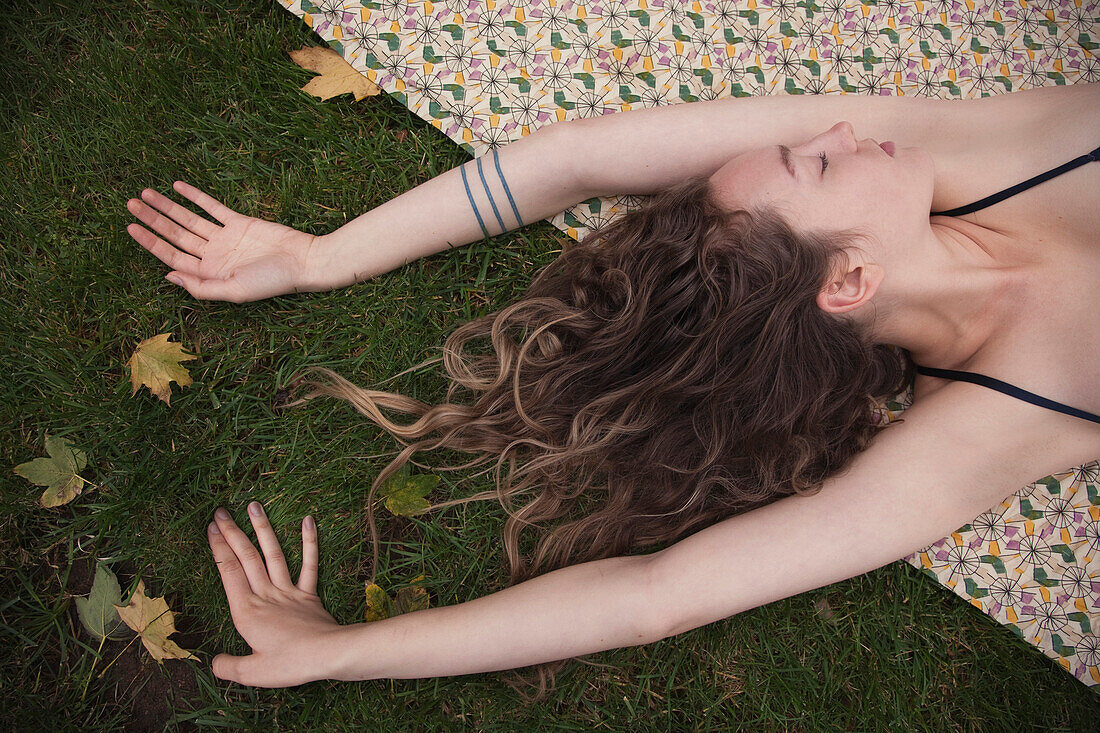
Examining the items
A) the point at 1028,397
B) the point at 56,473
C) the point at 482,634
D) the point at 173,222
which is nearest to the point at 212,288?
the point at 173,222

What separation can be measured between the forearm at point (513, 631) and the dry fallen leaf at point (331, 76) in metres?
2.09

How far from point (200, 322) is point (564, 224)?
1535mm

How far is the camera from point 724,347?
7.73 feet

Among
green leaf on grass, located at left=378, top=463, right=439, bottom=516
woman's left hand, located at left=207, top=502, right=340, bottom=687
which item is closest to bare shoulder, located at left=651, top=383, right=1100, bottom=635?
green leaf on grass, located at left=378, top=463, right=439, bottom=516

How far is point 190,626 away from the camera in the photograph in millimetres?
2760

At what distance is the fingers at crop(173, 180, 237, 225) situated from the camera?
2.82m

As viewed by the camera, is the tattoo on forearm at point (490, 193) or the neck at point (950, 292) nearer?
the neck at point (950, 292)

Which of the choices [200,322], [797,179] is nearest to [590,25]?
[797,179]

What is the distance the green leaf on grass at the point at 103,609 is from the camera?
8.98 ft

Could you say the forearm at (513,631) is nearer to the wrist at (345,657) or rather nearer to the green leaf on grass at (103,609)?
the wrist at (345,657)

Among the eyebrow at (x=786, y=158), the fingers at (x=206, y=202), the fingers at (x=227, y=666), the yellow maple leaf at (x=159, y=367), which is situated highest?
the eyebrow at (x=786, y=158)

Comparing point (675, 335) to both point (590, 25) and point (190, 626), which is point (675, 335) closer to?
point (590, 25)

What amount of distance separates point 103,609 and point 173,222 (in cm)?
154

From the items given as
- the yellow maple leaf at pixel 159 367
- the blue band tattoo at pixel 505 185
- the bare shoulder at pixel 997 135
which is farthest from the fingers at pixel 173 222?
the bare shoulder at pixel 997 135
